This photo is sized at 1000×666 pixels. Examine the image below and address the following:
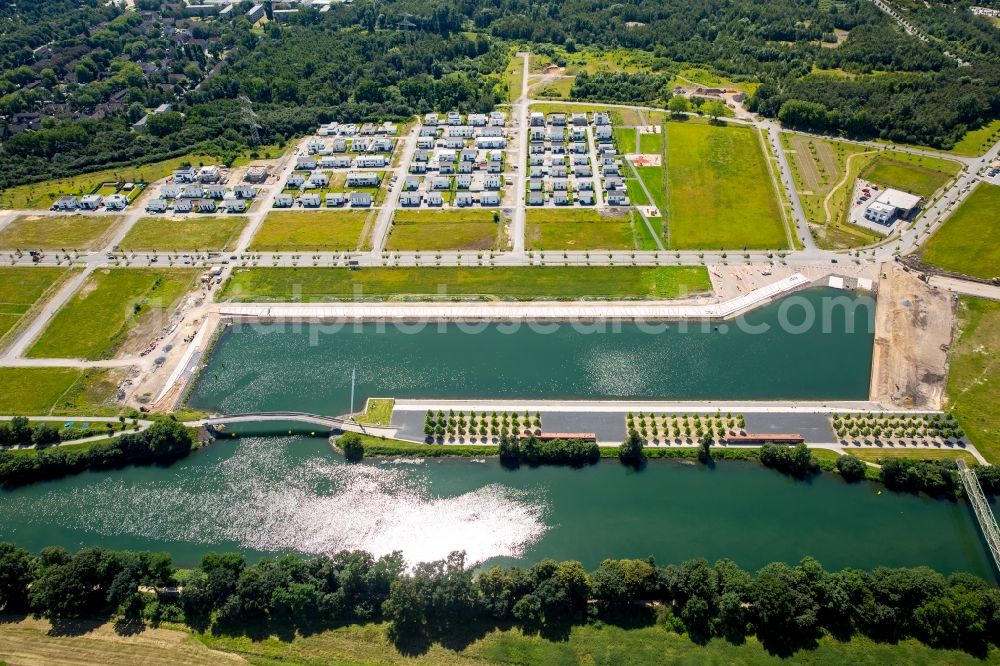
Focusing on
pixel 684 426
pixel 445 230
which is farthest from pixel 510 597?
pixel 445 230

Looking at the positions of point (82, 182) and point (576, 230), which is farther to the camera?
point (82, 182)

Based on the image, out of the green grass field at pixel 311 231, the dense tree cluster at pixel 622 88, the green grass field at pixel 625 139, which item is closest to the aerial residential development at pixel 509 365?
the green grass field at pixel 311 231

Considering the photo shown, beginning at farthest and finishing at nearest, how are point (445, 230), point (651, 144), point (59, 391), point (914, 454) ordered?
1. point (651, 144)
2. point (445, 230)
3. point (59, 391)
4. point (914, 454)

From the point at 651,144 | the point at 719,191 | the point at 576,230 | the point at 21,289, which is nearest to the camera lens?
the point at 21,289

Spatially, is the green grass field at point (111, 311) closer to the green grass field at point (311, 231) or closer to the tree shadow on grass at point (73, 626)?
the green grass field at point (311, 231)

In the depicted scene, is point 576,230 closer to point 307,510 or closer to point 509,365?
point 509,365

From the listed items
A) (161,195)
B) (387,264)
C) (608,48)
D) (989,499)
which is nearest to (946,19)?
(608,48)
